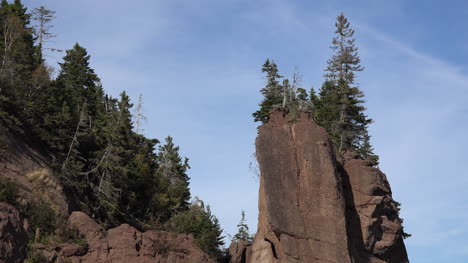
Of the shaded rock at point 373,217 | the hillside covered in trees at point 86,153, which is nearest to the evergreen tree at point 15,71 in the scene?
the hillside covered in trees at point 86,153

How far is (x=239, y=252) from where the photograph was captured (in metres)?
49.6

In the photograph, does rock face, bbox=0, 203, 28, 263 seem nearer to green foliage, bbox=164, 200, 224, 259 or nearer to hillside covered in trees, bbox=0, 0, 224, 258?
hillside covered in trees, bbox=0, 0, 224, 258

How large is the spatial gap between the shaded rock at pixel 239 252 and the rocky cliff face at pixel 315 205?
664 millimetres

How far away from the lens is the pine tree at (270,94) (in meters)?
67.5

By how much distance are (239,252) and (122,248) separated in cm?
993

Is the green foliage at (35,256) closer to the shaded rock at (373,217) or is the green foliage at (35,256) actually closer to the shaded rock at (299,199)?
the shaded rock at (299,199)

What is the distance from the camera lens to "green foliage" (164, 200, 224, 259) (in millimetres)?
49906

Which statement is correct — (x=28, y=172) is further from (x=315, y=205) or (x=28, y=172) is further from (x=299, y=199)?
(x=315, y=205)

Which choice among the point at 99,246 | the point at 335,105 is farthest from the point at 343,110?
the point at 99,246

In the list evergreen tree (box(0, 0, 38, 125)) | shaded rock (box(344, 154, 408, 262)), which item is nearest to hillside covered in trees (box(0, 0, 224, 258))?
evergreen tree (box(0, 0, 38, 125))

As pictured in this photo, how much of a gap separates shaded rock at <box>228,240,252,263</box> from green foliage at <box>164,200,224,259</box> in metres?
1.04

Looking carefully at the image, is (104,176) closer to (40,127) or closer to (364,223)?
(40,127)

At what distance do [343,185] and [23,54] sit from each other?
29.5 meters

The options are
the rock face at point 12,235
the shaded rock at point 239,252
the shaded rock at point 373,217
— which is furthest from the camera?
the shaded rock at point 239,252
